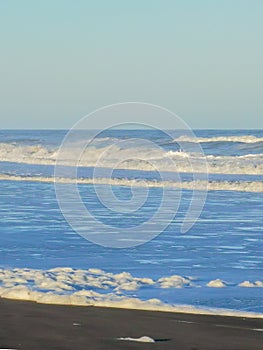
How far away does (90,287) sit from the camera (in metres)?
11.4

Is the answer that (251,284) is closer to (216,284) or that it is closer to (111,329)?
(216,284)

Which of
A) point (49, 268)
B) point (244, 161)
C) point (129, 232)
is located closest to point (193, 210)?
point (129, 232)

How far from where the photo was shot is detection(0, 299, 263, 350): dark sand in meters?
8.20

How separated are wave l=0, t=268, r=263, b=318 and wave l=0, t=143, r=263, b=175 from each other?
31.1m

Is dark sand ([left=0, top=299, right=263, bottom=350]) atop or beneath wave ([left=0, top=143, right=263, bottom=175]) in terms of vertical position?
atop

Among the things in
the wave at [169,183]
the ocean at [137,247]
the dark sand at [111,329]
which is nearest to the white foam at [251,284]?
the ocean at [137,247]

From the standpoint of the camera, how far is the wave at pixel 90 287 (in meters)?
10.1

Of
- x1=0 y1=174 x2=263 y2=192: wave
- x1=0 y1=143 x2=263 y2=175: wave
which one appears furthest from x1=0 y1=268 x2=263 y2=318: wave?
x1=0 y1=143 x2=263 y2=175: wave

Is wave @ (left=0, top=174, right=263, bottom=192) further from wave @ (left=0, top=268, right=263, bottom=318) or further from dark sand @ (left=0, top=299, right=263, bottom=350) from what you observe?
dark sand @ (left=0, top=299, right=263, bottom=350)

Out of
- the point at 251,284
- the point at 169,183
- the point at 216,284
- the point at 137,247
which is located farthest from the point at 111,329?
the point at 169,183

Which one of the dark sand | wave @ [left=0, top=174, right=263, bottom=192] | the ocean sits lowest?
wave @ [left=0, top=174, right=263, bottom=192]

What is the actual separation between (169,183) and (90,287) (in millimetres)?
23265

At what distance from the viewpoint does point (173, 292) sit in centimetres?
1116

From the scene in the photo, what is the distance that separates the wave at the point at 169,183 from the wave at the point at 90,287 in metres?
19.2
